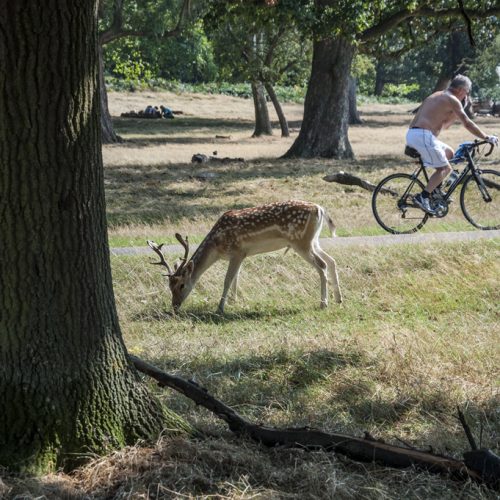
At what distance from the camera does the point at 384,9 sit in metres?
22.3

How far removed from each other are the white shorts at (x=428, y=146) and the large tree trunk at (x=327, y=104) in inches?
451

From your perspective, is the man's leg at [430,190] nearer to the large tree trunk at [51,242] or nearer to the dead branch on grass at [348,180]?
the dead branch on grass at [348,180]

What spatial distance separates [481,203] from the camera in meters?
15.3

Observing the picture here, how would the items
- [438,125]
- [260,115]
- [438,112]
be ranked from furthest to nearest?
1. [260,115]
2. [438,125]
3. [438,112]

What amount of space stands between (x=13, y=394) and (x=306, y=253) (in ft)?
18.5

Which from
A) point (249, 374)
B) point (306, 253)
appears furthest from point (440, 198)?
point (249, 374)

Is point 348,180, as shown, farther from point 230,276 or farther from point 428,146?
point 230,276

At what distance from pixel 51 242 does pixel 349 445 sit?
2112mm

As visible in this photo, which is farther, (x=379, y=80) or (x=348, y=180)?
(x=379, y=80)

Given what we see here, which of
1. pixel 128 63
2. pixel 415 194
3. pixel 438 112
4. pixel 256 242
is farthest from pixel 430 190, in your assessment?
pixel 128 63

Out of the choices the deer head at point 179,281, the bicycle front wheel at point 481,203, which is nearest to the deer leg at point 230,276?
the deer head at point 179,281

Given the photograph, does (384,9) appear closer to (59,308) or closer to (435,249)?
(435,249)

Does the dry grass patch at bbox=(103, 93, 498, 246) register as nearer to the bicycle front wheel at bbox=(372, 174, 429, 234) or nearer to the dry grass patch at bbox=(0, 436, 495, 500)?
the bicycle front wheel at bbox=(372, 174, 429, 234)

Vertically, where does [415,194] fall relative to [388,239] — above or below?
above
